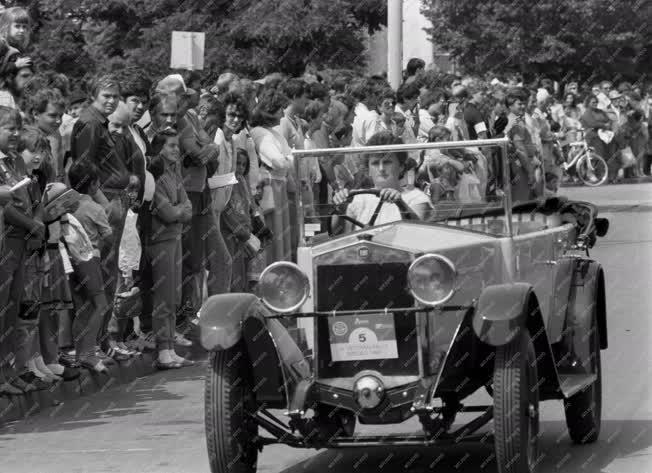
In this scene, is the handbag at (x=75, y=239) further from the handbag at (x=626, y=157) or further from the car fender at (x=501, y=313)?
the handbag at (x=626, y=157)

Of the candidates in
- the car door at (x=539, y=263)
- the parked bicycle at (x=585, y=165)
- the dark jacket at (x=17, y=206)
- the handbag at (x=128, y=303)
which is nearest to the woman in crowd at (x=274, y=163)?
the handbag at (x=128, y=303)

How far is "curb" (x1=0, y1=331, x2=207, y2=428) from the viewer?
30.4 feet

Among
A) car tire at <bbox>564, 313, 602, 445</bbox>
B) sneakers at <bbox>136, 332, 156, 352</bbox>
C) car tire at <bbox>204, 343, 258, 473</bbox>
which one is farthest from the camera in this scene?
sneakers at <bbox>136, 332, 156, 352</bbox>

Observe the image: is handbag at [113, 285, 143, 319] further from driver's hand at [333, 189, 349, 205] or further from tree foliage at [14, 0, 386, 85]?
tree foliage at [14, 0, 386, 85]

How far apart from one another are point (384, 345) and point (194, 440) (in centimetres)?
178

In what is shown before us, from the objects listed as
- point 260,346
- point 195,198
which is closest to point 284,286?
point 260,346

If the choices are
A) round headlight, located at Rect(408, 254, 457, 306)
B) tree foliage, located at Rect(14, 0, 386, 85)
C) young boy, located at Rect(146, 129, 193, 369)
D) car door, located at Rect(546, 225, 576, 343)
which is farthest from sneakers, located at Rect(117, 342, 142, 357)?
tree foliage, located at Rect(14, 0, 386, 85)

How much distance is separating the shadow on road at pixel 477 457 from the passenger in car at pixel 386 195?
118cm

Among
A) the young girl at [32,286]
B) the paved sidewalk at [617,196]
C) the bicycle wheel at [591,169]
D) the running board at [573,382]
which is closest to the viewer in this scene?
the running board at [573,382]

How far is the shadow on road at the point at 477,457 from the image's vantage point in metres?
7.36

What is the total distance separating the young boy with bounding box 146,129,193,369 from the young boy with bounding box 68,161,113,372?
2.65 ft

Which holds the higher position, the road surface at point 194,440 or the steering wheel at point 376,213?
the steering wheel at point 376,213

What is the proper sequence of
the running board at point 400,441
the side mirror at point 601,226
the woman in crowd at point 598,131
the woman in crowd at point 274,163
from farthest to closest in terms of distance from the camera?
the woman in crowd at point 598,131 → the woman in crowd at point 274,163 → the side mirror at point 601,226 → the running board at point 400,441

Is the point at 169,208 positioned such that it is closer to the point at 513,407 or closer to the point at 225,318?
the point at 225,318
